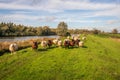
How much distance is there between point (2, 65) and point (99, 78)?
10521 millimetres

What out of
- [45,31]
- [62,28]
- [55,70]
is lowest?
[55,70]

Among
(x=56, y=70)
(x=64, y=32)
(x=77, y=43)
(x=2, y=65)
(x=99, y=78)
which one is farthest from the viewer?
(x=64, y=32)

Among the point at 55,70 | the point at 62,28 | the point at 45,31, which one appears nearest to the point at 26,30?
the point at 45,31

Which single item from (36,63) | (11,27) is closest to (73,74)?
(36,63)

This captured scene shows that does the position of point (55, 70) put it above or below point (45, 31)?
below

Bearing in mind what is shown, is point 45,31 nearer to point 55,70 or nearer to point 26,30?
point 26,30

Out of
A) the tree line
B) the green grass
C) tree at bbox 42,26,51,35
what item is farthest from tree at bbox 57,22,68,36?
the green grass

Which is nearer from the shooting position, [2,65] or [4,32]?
[2,65]

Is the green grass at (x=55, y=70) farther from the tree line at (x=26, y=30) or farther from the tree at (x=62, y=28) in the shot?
the tree at (x=62, y=28)

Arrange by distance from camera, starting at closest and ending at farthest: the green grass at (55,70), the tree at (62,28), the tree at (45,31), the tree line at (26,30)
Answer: the green grass at (55,70) < the tree line at (26,30) < the tree at (62,28) < the tree at (45,31)

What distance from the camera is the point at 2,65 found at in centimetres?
2094

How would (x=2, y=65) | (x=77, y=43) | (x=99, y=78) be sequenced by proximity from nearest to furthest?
(x=99, y=78) < (x=2, y=65) < (x=77, y=43)

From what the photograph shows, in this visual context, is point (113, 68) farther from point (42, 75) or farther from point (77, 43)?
point (77, 43)

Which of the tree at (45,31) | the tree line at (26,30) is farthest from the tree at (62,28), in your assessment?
the tree at (45,31)
